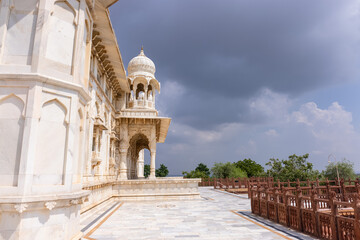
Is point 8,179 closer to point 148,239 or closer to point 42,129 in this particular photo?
point 42,129

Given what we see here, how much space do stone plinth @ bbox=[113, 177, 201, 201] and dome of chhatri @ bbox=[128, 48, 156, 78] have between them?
33.1 feet

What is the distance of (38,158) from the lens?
4004mm

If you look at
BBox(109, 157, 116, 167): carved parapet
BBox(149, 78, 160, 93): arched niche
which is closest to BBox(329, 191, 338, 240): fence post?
BBox(109, 157, 116, 167): carved parapet

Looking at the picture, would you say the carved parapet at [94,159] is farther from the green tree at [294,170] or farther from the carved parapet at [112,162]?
the green tree at [294,170]

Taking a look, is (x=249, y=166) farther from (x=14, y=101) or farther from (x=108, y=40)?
(x=14, y=101)

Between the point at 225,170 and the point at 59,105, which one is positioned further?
the point at 225,170

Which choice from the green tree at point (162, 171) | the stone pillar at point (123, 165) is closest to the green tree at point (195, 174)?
the green tree at point (162, 171)

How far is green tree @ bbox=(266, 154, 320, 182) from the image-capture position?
997 inches

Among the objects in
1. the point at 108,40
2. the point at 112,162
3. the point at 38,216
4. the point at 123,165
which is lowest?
the point at 38,216

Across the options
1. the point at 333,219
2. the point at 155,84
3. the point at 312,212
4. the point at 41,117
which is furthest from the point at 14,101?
the point at 155,84

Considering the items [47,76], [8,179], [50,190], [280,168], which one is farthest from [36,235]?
[280,168]

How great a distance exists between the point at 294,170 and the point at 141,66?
65.8 ft

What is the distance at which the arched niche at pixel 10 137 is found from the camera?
3.82 metres

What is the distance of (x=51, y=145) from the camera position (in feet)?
13.7
